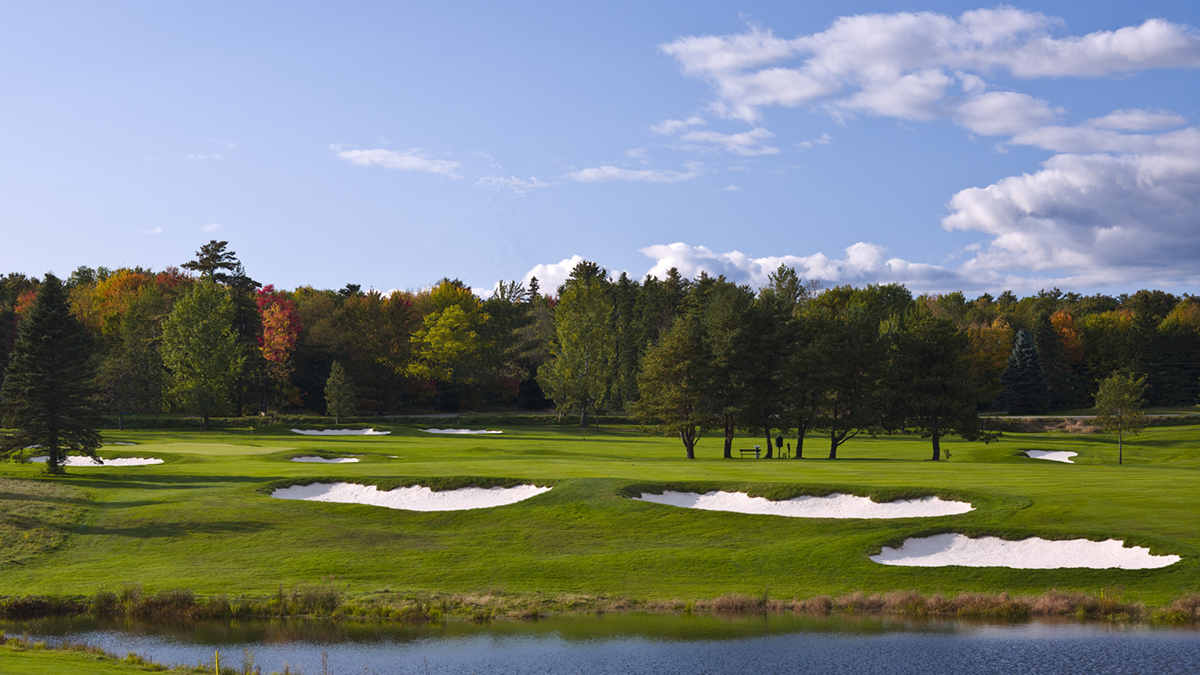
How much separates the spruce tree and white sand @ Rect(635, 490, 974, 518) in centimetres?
2411

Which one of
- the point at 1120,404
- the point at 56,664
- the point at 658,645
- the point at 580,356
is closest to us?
the point at 56,664

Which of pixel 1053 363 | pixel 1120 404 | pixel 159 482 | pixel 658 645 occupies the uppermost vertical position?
pixel 1053 363

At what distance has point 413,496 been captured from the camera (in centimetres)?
3241

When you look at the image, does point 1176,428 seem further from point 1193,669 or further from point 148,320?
point 148,320

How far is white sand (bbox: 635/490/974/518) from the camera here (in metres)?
27.4

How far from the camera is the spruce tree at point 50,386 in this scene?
3666cm

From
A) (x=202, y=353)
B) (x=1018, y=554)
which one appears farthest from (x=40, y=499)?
(x=202, y=353)

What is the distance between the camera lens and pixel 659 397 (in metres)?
49.5

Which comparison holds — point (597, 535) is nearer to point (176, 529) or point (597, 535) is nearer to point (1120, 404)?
point (176, 529)

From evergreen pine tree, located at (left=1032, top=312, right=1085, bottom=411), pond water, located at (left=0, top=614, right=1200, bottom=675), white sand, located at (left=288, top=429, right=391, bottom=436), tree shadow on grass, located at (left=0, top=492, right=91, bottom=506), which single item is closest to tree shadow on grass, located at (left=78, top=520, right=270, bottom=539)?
tree shadow on grass, located at (left=0, top=492, right=91, bottom=506)

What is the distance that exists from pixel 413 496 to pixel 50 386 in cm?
1673

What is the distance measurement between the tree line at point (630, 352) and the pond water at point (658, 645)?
24970 mm

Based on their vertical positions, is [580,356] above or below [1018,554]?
above

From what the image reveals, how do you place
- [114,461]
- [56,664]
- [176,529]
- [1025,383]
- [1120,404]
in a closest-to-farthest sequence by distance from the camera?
1. [56,664]
2. [176,529]
3. [114,461]
4. [1120,404]
5. [1025,383]
